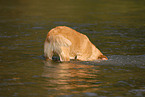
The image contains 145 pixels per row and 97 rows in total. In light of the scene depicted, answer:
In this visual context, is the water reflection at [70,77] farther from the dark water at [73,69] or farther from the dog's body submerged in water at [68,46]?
the dog's body submerged in water at [68,46]

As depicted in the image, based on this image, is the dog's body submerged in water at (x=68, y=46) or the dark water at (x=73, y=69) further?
the dog's body submerged in water at (x=68, y=46)

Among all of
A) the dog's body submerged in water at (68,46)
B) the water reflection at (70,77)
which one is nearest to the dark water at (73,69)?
the water reflection at (70,77)

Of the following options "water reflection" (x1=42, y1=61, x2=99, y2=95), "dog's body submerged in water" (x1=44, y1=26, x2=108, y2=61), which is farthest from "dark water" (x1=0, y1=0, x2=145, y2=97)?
"dog's body submerged in water" (x1=44, y1=26, x2=108, y2=61)

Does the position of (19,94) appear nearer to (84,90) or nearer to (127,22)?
(84,90)

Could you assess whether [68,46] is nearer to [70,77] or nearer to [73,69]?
[73,69]

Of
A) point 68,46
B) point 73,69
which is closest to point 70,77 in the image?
point 73,69

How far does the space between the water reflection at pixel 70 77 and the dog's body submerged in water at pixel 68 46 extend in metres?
0.35

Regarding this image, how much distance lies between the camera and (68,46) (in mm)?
11453

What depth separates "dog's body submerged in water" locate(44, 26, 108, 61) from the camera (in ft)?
37.0

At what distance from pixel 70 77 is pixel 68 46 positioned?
1.69 meters

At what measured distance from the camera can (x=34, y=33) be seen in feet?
61.5

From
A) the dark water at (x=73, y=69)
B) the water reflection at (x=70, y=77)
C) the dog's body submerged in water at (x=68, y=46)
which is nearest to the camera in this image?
the dark water at (x=73, y=69)

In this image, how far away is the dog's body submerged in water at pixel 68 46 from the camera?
37.0 feet

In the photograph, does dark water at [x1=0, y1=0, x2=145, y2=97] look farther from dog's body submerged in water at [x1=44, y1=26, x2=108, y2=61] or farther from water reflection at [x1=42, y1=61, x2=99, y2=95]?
dog's body submerged in water at [x1=44, y1=26, x2=108, y2=61]
